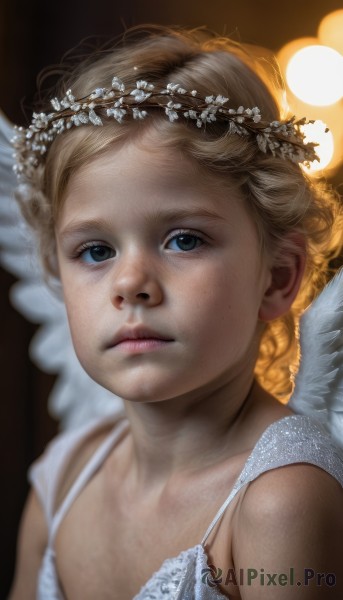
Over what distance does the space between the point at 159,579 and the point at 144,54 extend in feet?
2.44

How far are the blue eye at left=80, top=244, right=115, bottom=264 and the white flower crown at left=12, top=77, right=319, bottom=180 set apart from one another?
0.56 ft

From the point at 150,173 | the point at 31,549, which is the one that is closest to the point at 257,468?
the point at 150,173

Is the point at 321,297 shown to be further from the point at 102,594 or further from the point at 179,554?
the point at 102,594

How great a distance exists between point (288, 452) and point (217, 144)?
0.42 metres

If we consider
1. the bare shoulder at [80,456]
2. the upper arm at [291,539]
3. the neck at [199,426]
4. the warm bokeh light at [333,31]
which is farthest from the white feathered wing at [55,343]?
the warm bokeh light at [333,31]

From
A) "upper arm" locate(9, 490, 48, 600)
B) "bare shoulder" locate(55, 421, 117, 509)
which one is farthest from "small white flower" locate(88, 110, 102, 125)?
"upper arm" locate(9, 490, 48, 600)

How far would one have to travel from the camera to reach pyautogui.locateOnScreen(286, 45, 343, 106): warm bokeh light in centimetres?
220

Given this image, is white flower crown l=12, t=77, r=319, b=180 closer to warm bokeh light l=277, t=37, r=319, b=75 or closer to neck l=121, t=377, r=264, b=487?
neck l=121, t=377, r=264, b=487

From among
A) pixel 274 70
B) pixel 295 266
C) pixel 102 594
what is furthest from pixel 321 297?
pixel 102 594

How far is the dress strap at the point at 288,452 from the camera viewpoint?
99 cm

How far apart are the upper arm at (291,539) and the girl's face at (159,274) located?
0.60 ft

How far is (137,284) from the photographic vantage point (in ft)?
3.24

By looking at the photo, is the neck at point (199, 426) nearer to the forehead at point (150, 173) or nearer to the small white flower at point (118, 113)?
the forehead at point (150, 173)

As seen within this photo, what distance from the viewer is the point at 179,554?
1085 millimetres
